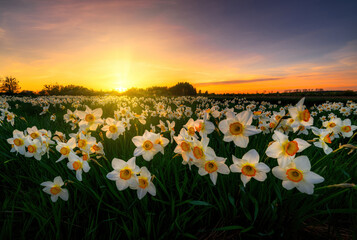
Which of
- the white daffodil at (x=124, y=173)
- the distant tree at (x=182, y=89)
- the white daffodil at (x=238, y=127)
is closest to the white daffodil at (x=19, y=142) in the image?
the white daffodil at (x=124, y=173)

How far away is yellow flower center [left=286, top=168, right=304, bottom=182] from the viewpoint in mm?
1167

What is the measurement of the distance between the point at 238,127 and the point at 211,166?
1.18 feet

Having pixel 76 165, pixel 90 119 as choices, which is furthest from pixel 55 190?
pixel 90 119

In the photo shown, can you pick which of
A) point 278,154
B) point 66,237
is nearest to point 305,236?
point 278,154

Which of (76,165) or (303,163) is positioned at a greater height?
(303,163)

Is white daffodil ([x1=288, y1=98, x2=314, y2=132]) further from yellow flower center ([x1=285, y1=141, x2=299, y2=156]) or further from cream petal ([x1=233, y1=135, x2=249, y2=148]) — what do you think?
cream petal ([x1=233, y1=135, x2=249, y2=148])

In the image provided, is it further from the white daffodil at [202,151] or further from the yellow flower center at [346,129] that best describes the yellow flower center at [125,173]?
the yellow flower center at [346,129]

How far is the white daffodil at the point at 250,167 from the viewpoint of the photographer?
1235mm

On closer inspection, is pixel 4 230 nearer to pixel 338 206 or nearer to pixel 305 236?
pixel 305 236

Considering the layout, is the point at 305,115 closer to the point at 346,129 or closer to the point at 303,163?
the point at 303,163

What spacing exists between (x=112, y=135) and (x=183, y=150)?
3.86 ft

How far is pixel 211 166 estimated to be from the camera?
1316 mm

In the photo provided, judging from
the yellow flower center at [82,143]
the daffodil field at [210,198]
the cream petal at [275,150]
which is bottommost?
the daffodil field at [210,198]

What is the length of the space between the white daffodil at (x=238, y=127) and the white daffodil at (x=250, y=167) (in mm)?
105
